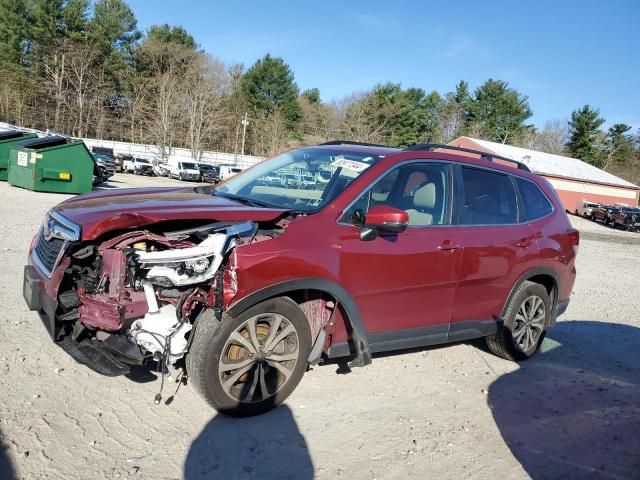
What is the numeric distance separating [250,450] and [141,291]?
46.9 inches

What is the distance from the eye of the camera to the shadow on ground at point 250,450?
286 centimetres

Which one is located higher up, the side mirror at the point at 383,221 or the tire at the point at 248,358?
the side mirror at the point at 383,221

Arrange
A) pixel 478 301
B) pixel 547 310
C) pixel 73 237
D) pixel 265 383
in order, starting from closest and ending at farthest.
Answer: pixel 73 237
pixel 265 383
pixel 478 301
pixel 547 310

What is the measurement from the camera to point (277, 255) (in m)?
3.26

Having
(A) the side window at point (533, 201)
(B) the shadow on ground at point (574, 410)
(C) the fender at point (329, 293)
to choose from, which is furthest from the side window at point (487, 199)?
(B) the shadow on ground at point (574, 410)

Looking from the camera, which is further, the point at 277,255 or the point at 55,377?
the point at 55,377

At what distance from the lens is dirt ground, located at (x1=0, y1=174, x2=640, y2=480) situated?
9.56 feet

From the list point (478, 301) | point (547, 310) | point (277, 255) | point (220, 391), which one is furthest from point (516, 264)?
point (220, 391)

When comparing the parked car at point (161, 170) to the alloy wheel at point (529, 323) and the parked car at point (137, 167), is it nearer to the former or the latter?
the parked car at point (137, 167)

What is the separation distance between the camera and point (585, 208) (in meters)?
41.0

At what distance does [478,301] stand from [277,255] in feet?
6.86

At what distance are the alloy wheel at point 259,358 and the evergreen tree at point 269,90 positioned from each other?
62.0m

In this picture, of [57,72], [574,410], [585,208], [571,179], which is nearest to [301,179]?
[574,410]

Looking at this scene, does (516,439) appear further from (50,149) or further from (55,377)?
(50,149)
